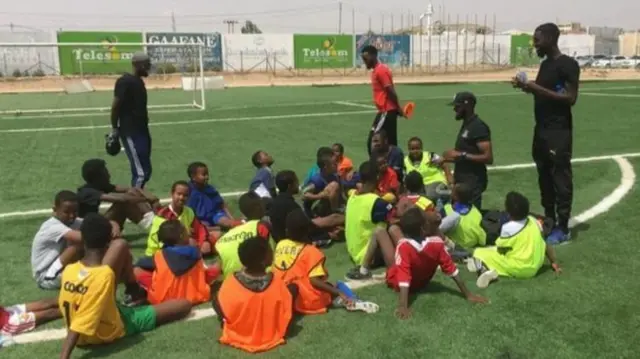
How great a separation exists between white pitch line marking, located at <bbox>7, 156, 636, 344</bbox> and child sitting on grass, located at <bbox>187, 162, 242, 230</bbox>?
2212 mm

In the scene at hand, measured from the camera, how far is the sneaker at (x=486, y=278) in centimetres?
548

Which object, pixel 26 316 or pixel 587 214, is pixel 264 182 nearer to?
pixel 26 316

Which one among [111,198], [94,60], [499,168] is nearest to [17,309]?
[111,198]

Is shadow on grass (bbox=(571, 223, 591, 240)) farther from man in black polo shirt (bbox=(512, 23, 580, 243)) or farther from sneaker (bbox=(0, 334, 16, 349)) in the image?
sneaker (bbox=(0, 334, 16, 349))

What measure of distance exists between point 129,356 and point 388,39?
210ft

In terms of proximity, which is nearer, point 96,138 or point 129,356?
point 129,356

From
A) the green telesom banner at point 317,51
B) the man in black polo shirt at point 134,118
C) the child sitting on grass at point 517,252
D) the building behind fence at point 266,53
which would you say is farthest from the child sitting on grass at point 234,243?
the green telesom banner at point 317,51

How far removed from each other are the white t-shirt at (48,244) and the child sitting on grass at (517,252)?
367cm

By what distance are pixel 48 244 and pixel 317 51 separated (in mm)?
57275

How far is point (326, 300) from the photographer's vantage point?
5.07m

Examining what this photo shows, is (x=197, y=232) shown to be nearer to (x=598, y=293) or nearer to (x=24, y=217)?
(x=24, y=217)

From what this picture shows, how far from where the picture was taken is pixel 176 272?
16.9 ft

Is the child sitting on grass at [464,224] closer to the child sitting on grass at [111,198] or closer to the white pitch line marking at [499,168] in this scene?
the child sitting on grass at [111,198]

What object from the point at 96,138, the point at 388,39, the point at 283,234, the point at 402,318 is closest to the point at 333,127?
the point at 96,138
